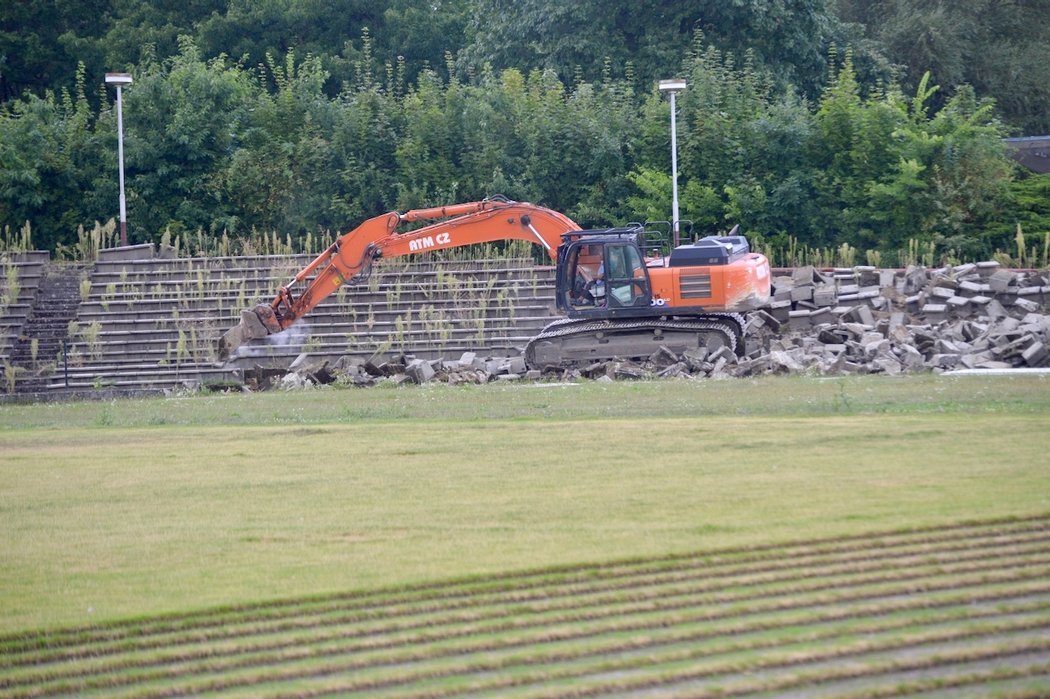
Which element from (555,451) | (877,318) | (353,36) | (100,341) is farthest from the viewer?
(353,36)

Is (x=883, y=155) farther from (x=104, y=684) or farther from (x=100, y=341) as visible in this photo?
(x=104, y=684)

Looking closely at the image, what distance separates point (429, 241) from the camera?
86.9 ft

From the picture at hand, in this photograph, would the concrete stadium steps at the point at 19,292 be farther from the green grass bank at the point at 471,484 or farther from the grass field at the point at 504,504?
the grass field at the point at 504,504

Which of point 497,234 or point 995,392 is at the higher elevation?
point 497,234

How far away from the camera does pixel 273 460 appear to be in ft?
49.2

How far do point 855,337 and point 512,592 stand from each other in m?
16.6

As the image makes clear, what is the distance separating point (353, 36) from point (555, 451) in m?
43.0

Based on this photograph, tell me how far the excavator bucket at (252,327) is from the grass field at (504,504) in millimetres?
7973

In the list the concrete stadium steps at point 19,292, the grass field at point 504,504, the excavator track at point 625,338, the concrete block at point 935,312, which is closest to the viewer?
the grass field at point 504,504

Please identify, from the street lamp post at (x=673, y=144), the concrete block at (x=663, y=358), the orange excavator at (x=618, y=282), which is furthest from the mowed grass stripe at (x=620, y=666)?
the street lamp post at (x=673, y=144)

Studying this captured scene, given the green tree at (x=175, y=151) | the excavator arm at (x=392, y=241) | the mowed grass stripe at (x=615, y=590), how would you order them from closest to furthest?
the mowed grass stripe at (x=615, y=590) → the excavator arm at (x=392, y=241) → the green tree at (x=175, y=151)

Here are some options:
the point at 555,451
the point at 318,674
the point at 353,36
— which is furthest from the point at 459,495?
the point at 353,36

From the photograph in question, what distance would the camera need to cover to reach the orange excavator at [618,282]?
2456 centimetres

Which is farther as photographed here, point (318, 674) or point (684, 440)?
point (684, 440)
